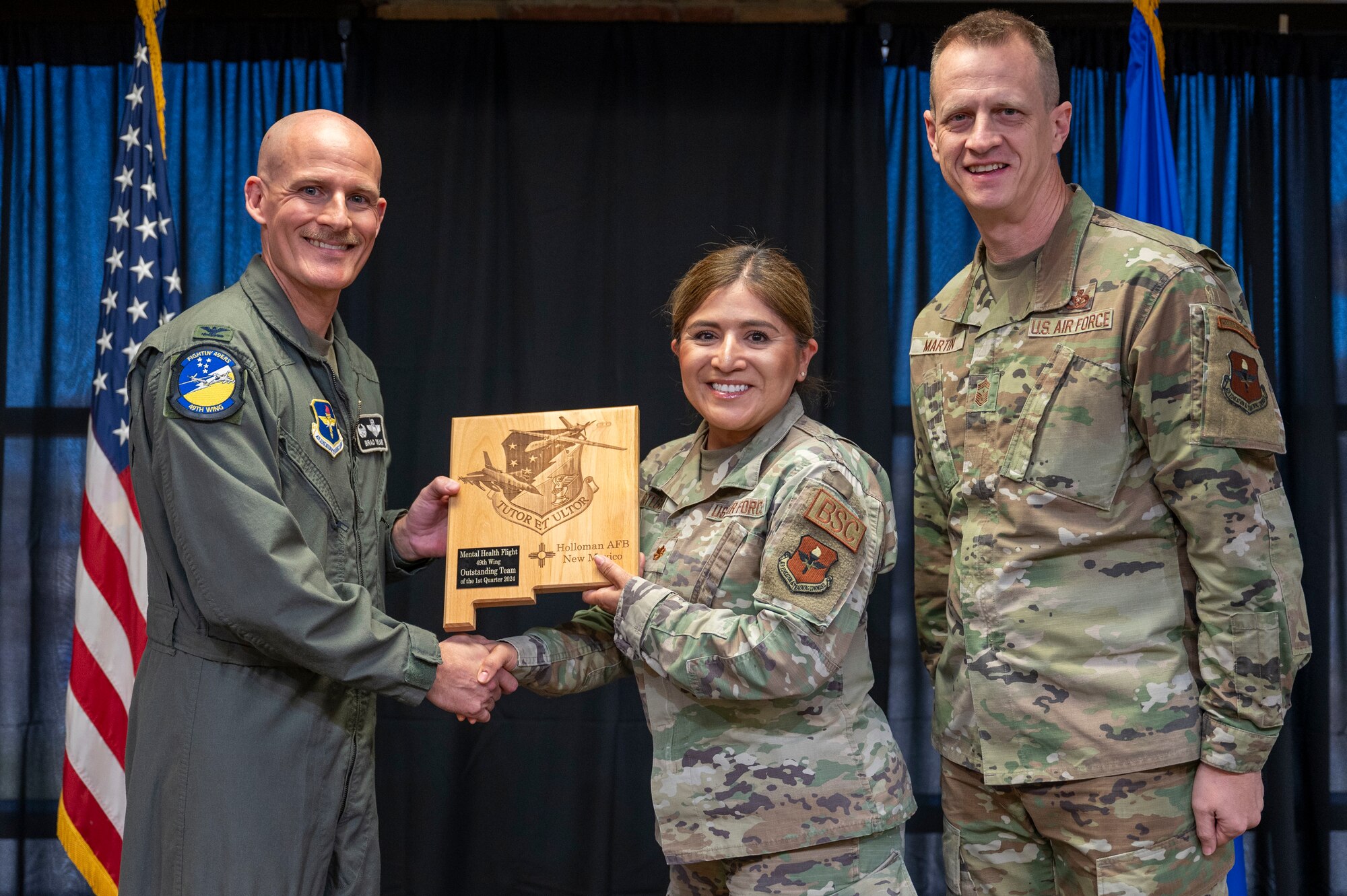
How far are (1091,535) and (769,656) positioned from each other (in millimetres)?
612

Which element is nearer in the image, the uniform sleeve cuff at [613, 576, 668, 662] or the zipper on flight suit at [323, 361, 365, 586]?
the uniform sleeve cuff at [613, 576, 668, 662]

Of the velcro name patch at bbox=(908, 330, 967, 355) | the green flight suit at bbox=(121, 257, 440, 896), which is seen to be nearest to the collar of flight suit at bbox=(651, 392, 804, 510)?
the velcro name patch at bbox=(908, 330, 967, 355)

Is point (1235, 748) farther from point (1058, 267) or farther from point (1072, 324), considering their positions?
point (1058, 267)

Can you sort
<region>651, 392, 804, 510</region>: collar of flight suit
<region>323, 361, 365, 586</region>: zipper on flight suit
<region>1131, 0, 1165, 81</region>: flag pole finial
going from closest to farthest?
<region>651, 392, 804, 510</region>: collar of flight suit < <region>323, 361, 365, 586</region>: zipper on flight suit < <region>1131, 0, 1165, 81</region>: flag pole finial

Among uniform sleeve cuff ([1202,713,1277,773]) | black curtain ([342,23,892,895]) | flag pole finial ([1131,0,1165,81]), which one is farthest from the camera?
black curtain ([342,23,892,895])

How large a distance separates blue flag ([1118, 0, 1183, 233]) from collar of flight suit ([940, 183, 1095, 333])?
4.48ft

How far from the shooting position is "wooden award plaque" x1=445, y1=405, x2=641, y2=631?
2.01 metres

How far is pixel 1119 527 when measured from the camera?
186 cm

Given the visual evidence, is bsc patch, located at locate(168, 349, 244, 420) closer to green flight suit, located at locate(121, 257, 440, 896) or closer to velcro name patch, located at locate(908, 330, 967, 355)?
green flight suit, located at locate(121, 257, 440, 896)

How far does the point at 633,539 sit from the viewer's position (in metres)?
2.01

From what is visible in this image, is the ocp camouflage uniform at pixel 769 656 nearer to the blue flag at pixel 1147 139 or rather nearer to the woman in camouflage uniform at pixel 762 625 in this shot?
the woman in camouflage uniform at pixel 762 625

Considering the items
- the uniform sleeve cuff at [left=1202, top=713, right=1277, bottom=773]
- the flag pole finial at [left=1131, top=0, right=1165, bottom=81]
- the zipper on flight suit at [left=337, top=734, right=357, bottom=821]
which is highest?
the flag pole finial at [left=1131, top=0, right=1165, bottom=81]

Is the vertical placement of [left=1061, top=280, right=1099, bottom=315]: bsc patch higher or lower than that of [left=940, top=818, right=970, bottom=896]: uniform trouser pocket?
higher

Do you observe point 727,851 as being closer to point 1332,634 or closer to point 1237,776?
point 1237,776
